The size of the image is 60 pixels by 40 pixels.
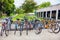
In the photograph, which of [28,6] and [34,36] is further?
[28,6]

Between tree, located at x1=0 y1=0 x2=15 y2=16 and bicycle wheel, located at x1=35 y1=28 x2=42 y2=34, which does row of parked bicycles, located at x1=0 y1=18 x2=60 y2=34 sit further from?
tree, located at x1=0 y1=0 x2=15 y2=16

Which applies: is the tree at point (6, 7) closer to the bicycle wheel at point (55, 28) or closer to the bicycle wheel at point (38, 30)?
the bicycle wheel at point (38, 30)

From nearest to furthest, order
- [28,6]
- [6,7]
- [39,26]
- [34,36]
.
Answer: [34,36] < [39,26] < [6,7] < [28,6]

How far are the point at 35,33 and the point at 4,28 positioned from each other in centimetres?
167

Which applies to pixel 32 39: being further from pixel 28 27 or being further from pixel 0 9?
pixel 0 9

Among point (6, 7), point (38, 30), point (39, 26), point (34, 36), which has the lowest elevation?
point (34, 36)

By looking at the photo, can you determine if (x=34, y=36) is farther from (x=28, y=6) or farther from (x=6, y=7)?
(x=28, y=6)

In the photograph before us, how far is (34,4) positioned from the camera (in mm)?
32406

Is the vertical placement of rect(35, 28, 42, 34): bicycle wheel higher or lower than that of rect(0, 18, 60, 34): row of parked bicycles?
lower

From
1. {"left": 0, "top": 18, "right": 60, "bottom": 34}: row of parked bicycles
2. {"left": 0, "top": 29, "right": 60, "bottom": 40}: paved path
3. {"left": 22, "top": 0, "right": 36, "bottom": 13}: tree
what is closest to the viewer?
{"left": 0, "top": 29, "right": 60, "bottom": 40}: paved path

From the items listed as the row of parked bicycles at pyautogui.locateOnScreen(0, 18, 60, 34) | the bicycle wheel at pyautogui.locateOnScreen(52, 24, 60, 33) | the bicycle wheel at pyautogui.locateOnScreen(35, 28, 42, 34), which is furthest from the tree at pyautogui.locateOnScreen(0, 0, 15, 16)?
the bicycle wheel at pyautogui.locateOnScreen(52, 24, 60, 33)

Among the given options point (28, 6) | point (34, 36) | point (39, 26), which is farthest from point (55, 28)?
point (28, 6)

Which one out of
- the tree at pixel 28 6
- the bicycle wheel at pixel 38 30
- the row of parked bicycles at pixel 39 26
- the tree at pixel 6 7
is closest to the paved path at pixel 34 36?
the bicycle wheel at pixel 38 30

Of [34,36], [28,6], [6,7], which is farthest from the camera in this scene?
[28,6]
